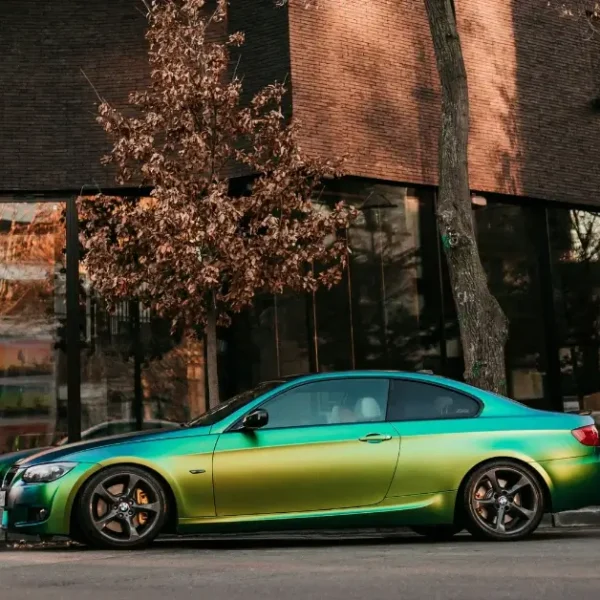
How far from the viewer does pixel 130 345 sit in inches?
635

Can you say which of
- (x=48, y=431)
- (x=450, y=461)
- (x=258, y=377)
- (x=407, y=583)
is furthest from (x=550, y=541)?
(x=48, y=431)

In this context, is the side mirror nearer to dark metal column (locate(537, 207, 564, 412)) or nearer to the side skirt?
the side skirt

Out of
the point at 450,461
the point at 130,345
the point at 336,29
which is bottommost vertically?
the point at 450,461

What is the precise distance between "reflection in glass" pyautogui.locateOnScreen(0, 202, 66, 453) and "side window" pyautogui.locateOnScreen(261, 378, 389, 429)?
785 cm

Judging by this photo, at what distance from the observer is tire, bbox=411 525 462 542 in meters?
9.29

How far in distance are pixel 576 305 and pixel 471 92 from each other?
14.7 ft

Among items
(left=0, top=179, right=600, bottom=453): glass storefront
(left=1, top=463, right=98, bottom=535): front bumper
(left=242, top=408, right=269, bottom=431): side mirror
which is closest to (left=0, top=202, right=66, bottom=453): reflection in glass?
(left=0, top=179, right=600, bottom=453): glass storefront

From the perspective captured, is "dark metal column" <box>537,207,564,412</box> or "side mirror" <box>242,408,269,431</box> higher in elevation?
"dark metal column" <box>537,207,564,412</box>

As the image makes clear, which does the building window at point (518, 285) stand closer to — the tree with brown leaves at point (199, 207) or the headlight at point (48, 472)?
the tree with brown leaves at point (199, 207)

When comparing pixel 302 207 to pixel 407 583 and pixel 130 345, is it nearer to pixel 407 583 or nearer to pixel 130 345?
pixel 130 345

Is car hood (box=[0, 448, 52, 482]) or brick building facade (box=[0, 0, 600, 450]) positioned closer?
car hood (box=[0, 448, 52, 482])

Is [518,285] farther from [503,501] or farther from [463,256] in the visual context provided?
[503,501]

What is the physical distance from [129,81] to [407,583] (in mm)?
11790

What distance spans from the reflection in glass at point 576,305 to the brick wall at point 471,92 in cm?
66
